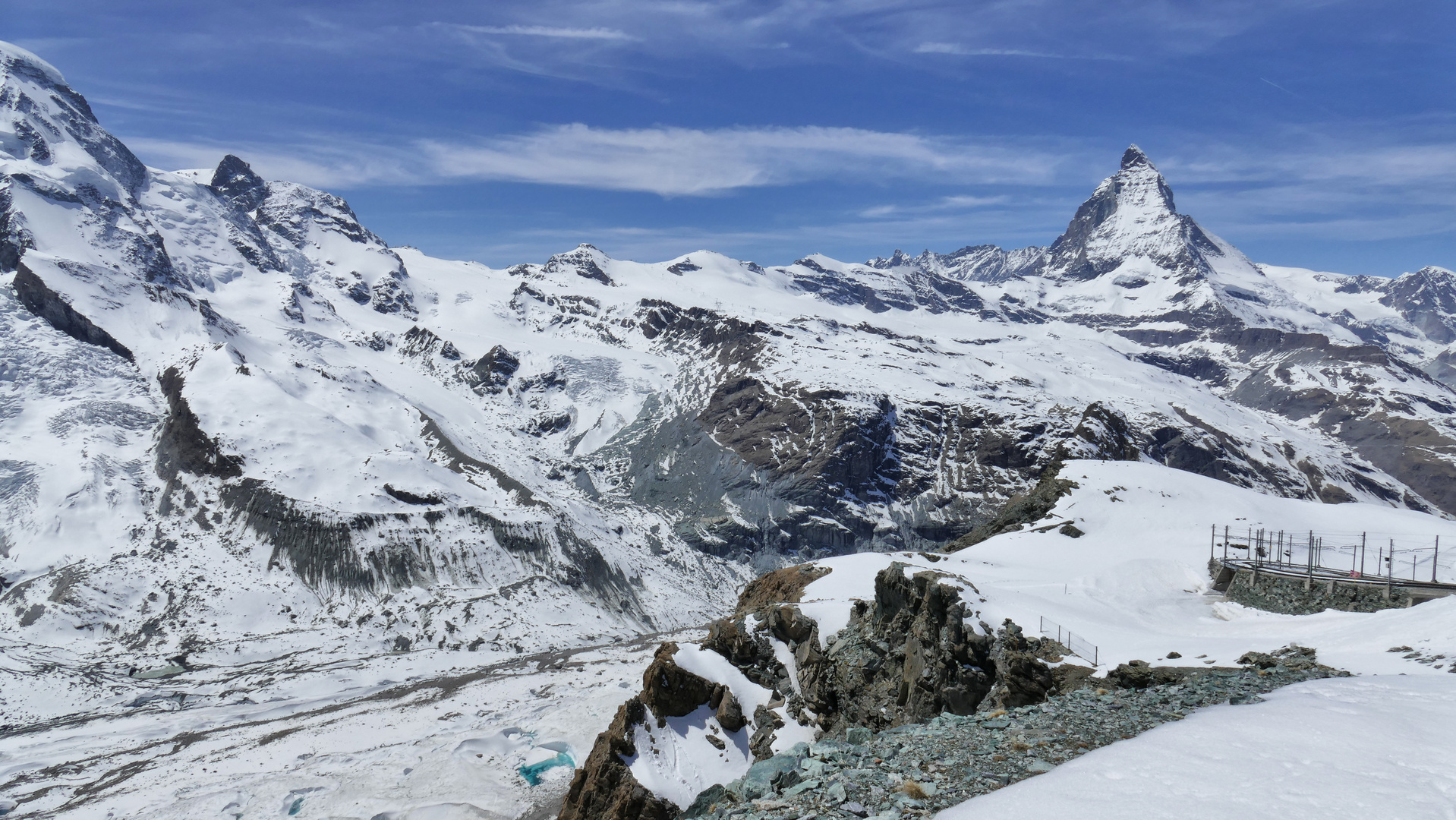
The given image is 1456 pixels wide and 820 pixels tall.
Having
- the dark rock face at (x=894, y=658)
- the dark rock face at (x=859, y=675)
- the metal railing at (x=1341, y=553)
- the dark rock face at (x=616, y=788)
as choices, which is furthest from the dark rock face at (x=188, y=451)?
the metal railing at (x=1341, y=553)

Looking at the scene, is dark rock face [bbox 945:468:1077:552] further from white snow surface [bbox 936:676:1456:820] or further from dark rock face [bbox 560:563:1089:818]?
white snow surface [bbox 936:676:1456:820]

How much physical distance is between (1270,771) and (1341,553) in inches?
1704

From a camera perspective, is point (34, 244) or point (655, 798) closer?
point (655, 798)

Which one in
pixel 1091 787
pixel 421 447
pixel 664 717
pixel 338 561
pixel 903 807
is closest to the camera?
pixel 1091 787

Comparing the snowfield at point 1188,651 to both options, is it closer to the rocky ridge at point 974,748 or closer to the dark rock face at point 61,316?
the rocky ridge at point 974,748

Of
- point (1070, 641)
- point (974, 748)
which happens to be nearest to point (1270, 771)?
point (974, 748)

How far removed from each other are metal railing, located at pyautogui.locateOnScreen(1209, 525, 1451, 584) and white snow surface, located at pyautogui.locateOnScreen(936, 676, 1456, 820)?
26.0 meters

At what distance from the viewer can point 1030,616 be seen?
35.9m

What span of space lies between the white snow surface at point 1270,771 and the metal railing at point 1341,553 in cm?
2604

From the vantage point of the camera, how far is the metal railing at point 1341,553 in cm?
4044

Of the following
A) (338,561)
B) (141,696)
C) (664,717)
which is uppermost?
(664,717)

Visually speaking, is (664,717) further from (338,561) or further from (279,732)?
(338,561)

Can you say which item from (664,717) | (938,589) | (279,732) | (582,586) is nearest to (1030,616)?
(938,589)

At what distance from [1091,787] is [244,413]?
16250cm
